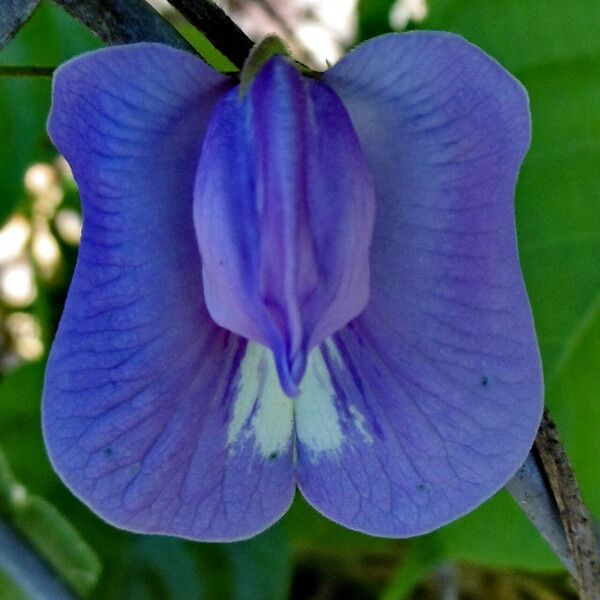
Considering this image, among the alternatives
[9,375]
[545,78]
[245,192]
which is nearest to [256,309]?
[245,192]

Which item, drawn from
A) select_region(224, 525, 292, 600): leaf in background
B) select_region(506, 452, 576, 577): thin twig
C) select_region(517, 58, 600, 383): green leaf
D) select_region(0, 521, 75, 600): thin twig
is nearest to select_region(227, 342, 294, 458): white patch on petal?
select_region(506, 452, 576, 577): thin twig

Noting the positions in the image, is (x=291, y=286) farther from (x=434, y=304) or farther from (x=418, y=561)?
(x=418, y=561)

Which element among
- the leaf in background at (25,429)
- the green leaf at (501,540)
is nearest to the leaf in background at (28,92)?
the leaf in background at (25,429)

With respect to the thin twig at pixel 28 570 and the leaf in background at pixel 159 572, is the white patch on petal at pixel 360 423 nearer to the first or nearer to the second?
the thin twig at pixel 28 570

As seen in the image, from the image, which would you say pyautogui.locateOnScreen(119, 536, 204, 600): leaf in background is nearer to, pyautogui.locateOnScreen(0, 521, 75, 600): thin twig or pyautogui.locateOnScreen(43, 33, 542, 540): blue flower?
pyautogui.locateOnScreen(0, 521, 75, 600): thin twig

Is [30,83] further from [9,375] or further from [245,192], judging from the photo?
[245,192]

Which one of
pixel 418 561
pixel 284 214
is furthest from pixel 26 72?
pixel 418 561
